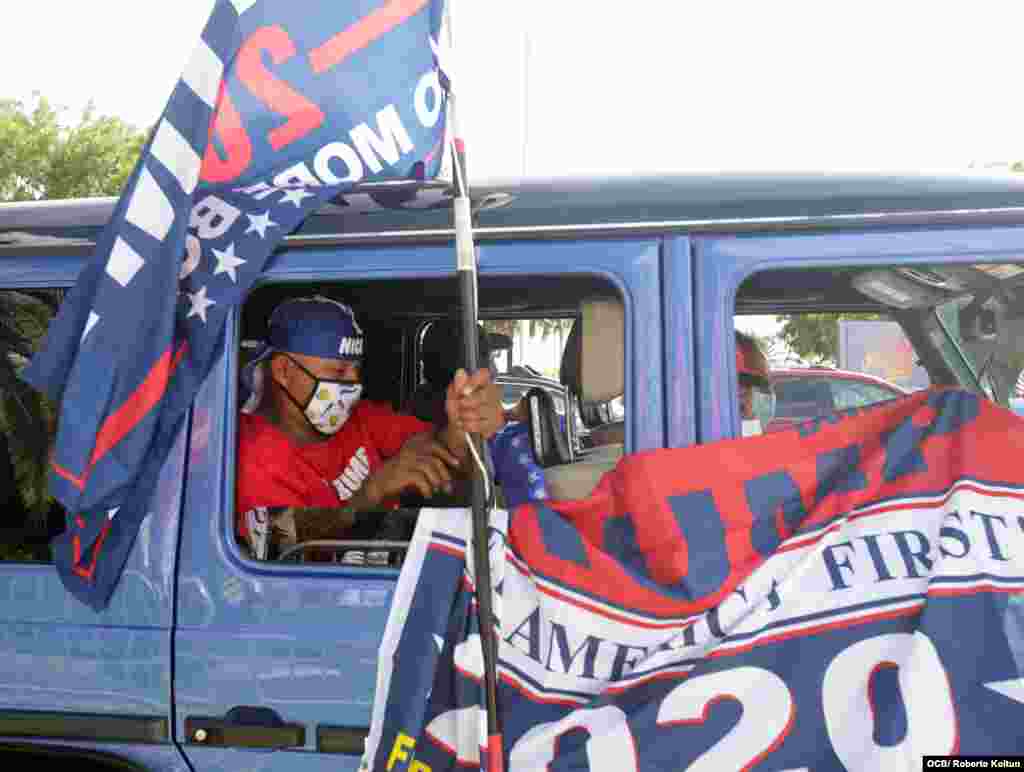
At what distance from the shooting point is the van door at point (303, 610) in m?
2.00

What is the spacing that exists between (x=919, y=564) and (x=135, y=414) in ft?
5.08

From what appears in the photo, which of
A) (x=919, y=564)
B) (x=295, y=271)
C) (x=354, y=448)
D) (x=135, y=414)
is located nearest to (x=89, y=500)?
(x=135, y=414)

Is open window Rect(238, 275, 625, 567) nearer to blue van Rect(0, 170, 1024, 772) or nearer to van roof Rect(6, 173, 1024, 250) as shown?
blue van Rect(0, 170, 1024, 772)

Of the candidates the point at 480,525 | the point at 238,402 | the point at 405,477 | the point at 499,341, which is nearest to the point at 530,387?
the point at 499,341

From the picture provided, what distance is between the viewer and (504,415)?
2.47m

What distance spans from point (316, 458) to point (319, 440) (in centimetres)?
8

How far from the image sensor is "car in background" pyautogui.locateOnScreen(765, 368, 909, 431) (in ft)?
9.62

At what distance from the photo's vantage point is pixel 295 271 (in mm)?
2160

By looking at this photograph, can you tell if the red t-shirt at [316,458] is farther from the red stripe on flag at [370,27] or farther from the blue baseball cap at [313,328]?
the red stripe on flag at [370,27]

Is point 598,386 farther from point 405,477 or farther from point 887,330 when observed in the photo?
point 887,330

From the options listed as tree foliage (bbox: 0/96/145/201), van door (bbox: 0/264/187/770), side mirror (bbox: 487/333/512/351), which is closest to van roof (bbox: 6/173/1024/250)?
van door (bbox: 0/264/187/770)

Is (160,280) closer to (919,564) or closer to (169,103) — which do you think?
(169,103)

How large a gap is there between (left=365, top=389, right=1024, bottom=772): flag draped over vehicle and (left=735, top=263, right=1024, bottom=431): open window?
36 cm

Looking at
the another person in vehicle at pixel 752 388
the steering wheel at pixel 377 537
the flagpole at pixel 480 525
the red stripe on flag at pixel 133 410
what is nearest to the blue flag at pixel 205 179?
the red stripe on flag at pixel 133 410
